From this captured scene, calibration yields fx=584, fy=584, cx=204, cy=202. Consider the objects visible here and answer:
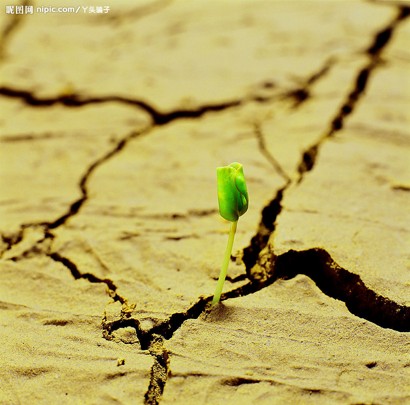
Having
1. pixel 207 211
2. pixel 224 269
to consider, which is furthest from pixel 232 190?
pixel 207 211

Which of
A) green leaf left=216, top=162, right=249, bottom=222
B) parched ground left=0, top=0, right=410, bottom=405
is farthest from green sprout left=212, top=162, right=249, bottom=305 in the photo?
parched ground left=0, top=0, right=410, bottom=405

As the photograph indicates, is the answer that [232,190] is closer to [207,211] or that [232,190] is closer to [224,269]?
[224,269]

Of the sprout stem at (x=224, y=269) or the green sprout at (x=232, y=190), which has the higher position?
the green sprout at (x=232, y=190)

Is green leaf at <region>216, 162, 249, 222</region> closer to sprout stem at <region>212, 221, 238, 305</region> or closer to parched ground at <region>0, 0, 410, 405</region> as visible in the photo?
sprout stem at <region>212, 221, 238, 305</region>

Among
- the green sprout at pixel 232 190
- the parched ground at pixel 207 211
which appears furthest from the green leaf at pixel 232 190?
the parched ground at pixel 207 211

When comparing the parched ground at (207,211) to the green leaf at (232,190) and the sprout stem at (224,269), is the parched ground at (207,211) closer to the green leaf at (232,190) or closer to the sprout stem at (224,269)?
the sprout stem at (224,269)

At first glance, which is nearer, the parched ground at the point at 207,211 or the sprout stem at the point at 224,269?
the parched ground at the point at 207,211
